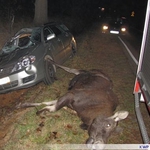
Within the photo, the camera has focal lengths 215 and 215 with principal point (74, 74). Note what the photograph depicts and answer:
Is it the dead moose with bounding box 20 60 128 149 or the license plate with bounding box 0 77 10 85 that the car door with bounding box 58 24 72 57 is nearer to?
the dead moose with bounding box 20 60 128 149

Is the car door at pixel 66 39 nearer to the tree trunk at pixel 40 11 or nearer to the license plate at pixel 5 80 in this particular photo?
the license plate at pixel 5 80

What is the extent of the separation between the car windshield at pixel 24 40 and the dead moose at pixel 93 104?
214 cm

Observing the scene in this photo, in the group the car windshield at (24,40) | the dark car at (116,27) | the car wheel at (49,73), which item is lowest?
the dark car at (116,27)

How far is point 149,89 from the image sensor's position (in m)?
3.52

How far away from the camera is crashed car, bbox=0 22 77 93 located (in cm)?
624

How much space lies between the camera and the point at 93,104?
4977 millimetres

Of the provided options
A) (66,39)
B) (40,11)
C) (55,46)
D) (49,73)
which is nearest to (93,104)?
(49,73)

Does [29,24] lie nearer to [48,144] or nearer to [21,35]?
[21,35]

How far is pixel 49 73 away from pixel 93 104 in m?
2.74

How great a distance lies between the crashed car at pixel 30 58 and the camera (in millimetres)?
6242

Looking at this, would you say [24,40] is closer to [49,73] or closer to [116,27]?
[49,73]

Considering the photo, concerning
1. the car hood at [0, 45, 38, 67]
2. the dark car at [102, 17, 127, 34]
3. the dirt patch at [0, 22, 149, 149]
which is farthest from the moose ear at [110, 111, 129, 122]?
the dark car at [102, 17, 127, 34]

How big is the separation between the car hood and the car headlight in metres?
0.14

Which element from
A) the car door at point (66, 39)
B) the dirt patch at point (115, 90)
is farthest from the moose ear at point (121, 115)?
the car door at point (66, 39)
